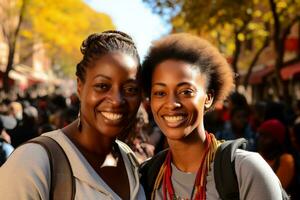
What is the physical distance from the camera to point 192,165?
2615mm

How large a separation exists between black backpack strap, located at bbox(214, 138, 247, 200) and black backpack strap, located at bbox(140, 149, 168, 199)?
422 mm

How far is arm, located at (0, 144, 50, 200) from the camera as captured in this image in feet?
6.66

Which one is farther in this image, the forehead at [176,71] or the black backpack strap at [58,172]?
the forehead at [176,71]

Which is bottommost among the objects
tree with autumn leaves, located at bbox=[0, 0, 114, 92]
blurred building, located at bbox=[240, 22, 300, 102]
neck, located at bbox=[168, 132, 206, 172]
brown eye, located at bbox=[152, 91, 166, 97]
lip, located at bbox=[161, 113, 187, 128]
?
neck, located at bbox=[168, 132, 206, 172]

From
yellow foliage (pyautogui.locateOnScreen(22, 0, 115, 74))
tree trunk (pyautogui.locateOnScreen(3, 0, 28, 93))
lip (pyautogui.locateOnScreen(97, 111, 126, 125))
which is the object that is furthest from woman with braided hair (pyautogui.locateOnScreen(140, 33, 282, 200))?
yellow foliage (pyautogui.locateOnScreen(22, 0, 115, 74))

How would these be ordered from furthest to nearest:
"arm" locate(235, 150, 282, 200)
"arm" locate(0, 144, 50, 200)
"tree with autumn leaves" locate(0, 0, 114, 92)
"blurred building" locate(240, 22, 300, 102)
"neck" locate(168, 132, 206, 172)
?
"tree with autumn leaves" locate(0, 0, 114, 92), "blurred building" locate(240, 22, 300, 102), "neck" locate(168, 132, 206, 172), "arm" locate(235, 150, 282, 200), "arm" locate(0, 144, 50, 200)

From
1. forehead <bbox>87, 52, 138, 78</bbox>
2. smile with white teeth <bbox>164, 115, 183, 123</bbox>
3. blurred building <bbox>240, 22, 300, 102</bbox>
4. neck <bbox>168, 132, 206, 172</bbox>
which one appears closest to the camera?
forehead <bbox>87, 52, 138, 78</bbox>

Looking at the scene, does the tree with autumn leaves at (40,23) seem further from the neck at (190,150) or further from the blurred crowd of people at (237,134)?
the neck at (190,150)

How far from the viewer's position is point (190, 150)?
104 inches

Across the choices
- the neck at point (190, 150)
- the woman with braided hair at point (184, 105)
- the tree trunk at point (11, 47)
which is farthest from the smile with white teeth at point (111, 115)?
the tree trunk at point (11, 47)

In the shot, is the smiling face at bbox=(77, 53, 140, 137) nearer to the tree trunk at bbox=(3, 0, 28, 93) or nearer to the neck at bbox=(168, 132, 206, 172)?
the neck at bbox=(168, 132, 206, 172)

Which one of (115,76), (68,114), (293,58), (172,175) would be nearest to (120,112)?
(115,76)

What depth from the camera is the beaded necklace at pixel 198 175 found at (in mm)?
2434

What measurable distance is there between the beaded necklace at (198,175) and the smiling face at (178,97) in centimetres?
12
